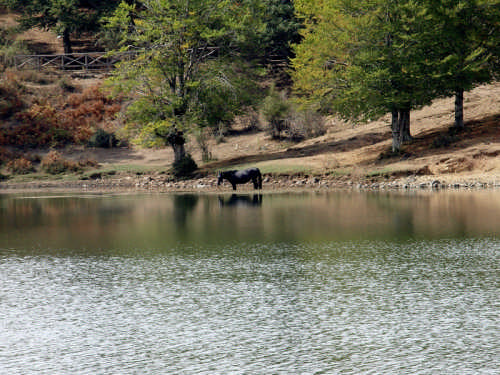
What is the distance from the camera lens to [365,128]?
55.3 m

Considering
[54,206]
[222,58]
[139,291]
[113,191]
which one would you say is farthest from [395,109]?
[139,291]

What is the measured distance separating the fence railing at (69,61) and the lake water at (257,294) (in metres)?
44.9

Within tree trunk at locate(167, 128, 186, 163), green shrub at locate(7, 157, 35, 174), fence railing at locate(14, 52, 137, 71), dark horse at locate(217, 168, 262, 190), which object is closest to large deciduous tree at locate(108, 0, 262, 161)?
tree trunk at locate(167, 128, 186, 163)

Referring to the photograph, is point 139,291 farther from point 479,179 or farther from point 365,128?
point 365,128

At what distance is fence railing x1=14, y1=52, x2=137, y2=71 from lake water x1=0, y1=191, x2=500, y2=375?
44945mm

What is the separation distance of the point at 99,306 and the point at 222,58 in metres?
38.6

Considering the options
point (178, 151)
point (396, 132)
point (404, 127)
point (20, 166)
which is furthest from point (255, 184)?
point (20, 166)

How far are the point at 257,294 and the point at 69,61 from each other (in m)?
65.8

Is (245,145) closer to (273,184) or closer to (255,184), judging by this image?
(273,184)

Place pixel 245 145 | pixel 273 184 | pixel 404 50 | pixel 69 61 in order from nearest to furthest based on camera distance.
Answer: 1. pixel 404 50
2. pixel 273 184
3. pixel 245 145
4. pixel 69 61

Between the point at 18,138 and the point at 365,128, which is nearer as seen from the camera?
the point at 365,128

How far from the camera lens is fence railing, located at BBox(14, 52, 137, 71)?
7250cm

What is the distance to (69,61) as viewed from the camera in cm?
7700

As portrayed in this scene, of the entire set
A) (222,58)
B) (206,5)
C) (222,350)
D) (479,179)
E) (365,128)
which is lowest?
(222,350)
